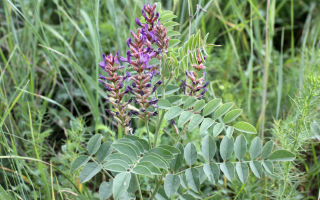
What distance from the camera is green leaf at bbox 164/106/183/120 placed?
1.17 metres

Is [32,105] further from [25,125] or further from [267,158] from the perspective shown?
[267,158]

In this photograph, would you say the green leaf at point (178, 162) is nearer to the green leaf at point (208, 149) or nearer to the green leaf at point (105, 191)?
the green leaf at point (208, 149)

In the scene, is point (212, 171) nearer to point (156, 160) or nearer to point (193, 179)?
point (193, 179)

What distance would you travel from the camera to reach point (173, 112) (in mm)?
1190

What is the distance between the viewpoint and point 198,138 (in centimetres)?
199

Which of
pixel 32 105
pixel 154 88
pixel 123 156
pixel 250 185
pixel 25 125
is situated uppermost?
pixel 154 88

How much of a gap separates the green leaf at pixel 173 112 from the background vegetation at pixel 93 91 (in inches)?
17.2

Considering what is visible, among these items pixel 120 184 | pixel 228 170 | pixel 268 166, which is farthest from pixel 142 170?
pixel 268 166

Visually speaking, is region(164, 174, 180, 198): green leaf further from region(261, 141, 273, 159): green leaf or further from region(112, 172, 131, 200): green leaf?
region(261, 141, 273, 159): green leaf

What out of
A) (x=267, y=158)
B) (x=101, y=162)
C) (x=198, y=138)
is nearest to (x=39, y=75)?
(x=198, y=138)

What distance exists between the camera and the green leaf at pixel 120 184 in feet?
3.47

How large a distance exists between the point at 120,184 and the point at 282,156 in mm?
515

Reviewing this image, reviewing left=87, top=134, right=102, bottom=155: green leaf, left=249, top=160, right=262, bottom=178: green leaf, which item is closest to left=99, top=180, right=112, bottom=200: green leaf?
left=87, top=134, right=102, bottom=155: green leaf

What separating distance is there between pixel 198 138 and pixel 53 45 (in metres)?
1.22
